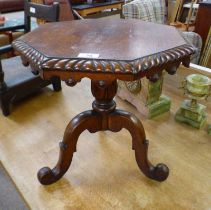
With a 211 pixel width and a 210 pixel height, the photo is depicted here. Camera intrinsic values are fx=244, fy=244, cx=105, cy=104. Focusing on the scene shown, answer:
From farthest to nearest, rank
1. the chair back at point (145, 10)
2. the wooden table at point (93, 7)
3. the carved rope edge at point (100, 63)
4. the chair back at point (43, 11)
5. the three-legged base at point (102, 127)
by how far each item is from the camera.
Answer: the wooden table at point (93, 7) < the chair back at point (145, 10) < the chair back at point (43, 11) < the three-legged base at point (102, 127) < the carved rope edge at point (100, 63)

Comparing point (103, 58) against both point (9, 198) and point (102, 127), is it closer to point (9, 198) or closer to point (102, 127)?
point (102, 127)

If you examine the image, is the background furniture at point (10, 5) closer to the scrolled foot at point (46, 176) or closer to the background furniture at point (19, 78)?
the background furniture at point (19, 78)

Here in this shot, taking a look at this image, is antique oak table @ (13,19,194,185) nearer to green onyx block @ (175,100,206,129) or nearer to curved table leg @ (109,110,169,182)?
curved table leg @ (109,110,169,182)

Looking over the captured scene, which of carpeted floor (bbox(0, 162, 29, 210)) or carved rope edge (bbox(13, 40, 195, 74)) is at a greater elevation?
carved rope edge (bbox(13, 40, 195, 74))

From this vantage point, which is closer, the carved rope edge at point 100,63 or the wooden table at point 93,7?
the carved rope edge at point 100,63

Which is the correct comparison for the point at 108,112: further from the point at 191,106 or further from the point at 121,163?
the point at 191,106

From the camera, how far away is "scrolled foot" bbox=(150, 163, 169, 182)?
109 cm

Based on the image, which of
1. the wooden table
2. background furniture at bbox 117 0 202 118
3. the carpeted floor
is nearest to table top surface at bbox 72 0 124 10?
the wooden table

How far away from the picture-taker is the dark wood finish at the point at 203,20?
2.08 meters

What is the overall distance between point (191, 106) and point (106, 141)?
1.81 feet

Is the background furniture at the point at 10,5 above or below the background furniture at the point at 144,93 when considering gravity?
below

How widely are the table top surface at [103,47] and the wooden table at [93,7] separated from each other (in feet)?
7.30

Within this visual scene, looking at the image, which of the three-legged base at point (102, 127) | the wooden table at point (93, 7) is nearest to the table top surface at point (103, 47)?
the three-legged base at point (102, 127)

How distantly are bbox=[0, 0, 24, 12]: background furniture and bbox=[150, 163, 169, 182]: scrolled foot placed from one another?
15.5 feet
